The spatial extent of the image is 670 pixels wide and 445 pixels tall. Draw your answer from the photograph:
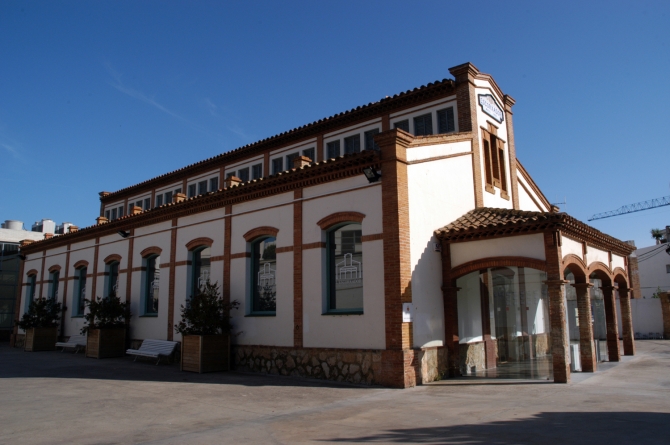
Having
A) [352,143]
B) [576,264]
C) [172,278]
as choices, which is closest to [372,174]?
[576,264]

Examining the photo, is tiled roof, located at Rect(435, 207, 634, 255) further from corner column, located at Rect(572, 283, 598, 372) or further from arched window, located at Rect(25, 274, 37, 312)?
arched window, located at Rect(25, 274, 37, 312)

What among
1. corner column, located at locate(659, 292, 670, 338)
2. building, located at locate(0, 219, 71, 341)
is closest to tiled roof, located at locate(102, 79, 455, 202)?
building, located at locate(0, 219, 71, 341)

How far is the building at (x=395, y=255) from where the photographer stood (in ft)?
42.4

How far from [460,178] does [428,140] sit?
6.92 ft

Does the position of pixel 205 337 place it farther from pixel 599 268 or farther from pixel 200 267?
pixel 599 268

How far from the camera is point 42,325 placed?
25.0 meters

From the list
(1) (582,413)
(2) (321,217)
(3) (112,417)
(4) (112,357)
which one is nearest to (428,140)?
(2) (321,217)

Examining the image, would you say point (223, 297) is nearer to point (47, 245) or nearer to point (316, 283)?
point (316, 283)

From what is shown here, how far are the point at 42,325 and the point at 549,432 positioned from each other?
2444 centimetres

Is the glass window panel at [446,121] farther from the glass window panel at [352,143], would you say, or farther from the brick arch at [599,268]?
the brick arch at [599,268]

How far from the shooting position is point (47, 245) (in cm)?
2830

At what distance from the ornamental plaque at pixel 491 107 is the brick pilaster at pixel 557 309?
6458mm

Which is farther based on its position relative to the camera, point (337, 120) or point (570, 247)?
point (337, 120)

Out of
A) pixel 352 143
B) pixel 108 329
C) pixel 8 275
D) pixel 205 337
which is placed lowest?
pixel 205 337
